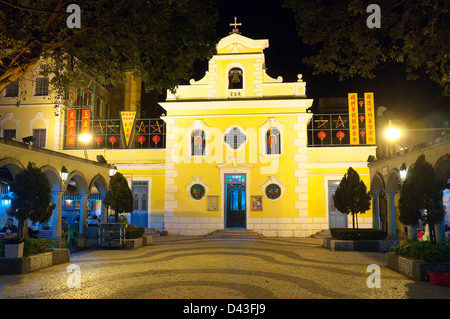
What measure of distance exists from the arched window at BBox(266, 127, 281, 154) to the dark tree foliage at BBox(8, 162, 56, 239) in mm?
13508

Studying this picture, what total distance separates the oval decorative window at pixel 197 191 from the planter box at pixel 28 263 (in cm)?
1115

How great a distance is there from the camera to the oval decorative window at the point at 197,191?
70.8 ft

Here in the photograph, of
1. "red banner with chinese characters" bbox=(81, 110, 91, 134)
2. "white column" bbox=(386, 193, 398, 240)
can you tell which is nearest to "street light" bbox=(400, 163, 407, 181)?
"white column" bbox=(386, 193, 398, 240)

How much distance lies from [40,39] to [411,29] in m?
10.2

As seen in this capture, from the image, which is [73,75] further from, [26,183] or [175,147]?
[175,147]

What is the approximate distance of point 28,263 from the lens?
961cm

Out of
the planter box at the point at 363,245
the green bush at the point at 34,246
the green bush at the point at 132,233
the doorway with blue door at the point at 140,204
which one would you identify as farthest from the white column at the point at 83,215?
the planter box at the point at 363,245

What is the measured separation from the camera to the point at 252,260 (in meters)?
11.9

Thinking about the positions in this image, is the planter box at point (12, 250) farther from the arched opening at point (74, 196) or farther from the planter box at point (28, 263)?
the arched opening at point (74, 196)

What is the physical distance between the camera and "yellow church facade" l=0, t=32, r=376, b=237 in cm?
2114

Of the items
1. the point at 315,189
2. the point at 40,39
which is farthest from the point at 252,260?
the point at 315,189

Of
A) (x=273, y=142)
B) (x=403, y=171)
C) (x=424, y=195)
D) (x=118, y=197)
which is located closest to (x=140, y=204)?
(x=118, y=197)

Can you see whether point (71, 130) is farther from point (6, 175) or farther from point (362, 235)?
point (362, 235)

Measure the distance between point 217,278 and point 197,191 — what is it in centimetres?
1286
